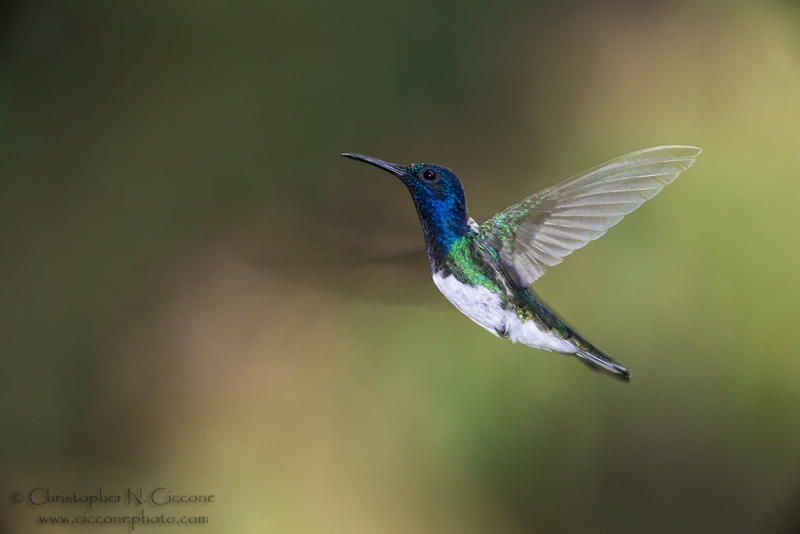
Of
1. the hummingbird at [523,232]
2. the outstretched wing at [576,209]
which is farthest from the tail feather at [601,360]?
the outstretched wing at [576,209]

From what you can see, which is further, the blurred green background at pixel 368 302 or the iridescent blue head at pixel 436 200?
the blurred green background at pixel 368 302

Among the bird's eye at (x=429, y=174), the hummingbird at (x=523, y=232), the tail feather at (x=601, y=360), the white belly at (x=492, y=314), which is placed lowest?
the tail feather at (x=601, y=360)

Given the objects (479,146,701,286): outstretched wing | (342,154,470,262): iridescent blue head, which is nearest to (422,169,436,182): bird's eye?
(342,154,470,262): iridescent blue head

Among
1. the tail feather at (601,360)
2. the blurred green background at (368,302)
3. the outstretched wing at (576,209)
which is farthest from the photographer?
the blurred green background at (368,302)

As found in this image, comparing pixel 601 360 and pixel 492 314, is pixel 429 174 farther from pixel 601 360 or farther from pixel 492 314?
pixel 601 360

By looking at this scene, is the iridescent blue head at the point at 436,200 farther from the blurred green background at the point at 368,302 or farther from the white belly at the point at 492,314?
the blurred green background at the point at 368,302

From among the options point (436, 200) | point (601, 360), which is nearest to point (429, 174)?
point (436, 200)

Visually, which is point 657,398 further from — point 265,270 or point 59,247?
point 59,247

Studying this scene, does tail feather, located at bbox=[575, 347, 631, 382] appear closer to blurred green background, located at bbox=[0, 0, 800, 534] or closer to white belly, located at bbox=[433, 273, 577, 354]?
white belly, located at bbox=[433, 273, 577, 354]
